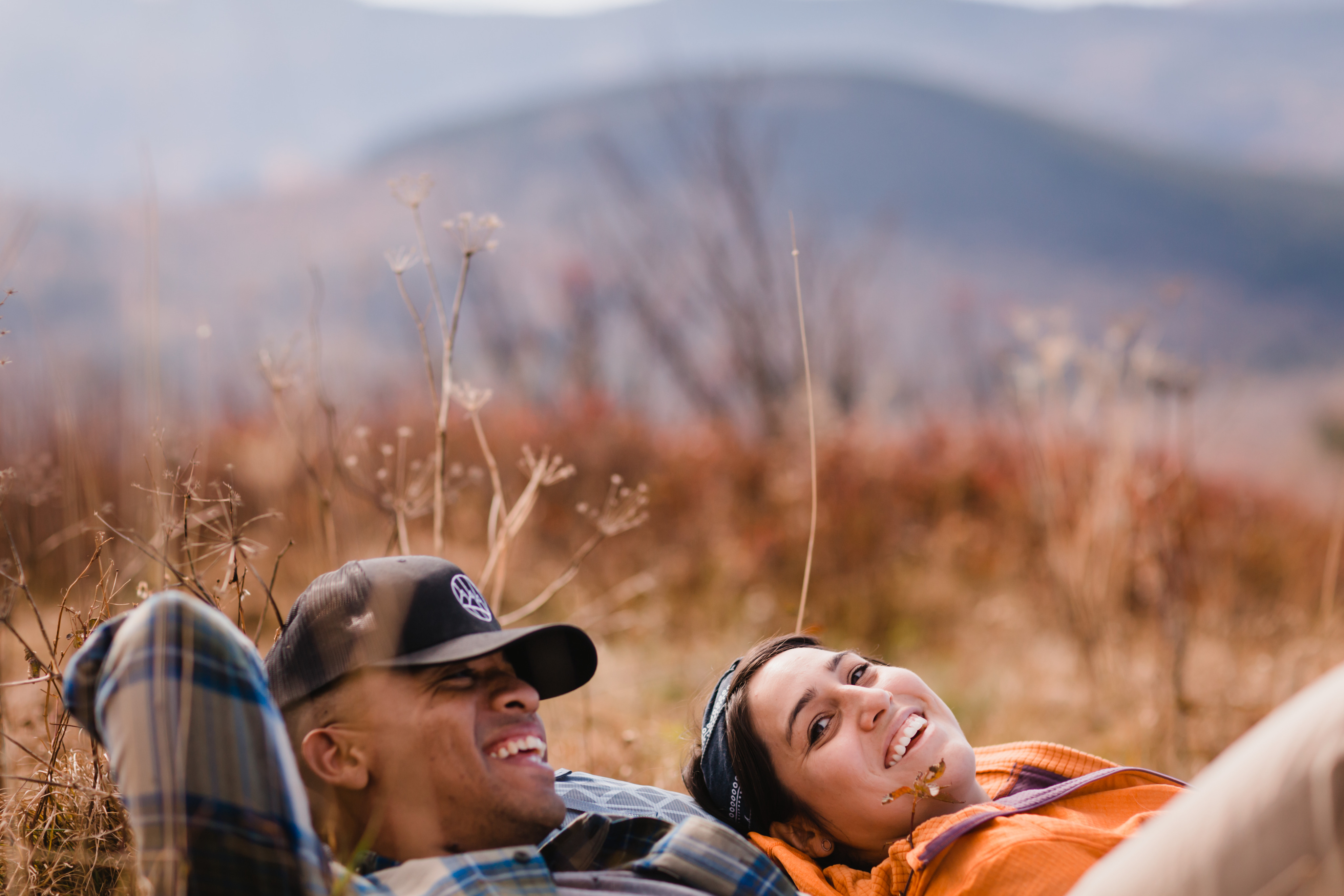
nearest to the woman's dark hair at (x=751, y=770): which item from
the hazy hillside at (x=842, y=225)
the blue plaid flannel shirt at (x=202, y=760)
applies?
the blue plaid flannel shirt at (x=202, y=760)

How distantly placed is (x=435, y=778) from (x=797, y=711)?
687 mm

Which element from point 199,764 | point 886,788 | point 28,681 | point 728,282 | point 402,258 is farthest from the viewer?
point 728,282

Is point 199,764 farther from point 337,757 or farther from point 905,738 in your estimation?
point 905,738

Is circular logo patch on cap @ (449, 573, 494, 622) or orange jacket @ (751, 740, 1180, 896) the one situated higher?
circular logo patch on cap @ (449, 573, 494, 622)

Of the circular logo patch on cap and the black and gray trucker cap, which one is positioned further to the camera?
the circular logo patch on cap

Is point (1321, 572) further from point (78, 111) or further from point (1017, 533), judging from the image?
point (78, 111)

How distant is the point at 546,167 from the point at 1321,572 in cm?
3868

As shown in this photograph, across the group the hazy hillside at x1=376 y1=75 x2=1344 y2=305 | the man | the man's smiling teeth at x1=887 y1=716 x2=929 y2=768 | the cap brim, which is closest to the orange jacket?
the man's smiling teeth at x1=887 y1=716 x2=929 y2=768

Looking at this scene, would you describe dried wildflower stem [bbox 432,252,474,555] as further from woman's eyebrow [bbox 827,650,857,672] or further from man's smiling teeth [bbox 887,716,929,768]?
man's smiling teeth [bbox 887,716,929,768]

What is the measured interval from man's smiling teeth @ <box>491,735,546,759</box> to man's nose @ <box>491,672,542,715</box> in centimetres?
5

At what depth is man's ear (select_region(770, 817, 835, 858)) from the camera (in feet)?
6.01

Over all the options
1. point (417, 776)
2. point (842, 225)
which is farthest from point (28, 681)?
point (842, 225)

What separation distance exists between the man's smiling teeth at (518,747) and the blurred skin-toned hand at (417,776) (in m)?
0.02

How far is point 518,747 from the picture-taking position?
1.53 m
